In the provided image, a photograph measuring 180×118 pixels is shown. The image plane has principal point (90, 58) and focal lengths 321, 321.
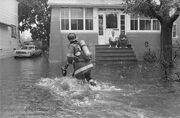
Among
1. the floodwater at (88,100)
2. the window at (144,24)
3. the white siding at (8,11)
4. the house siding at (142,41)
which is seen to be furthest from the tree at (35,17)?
the floodwater at (88,100)

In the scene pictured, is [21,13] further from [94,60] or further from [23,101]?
[23,101]

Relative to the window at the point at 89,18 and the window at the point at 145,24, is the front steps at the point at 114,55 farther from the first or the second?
the window at the point at 145,24

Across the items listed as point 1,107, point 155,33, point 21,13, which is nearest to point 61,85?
point 1,107

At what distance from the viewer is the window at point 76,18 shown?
75.1 ft

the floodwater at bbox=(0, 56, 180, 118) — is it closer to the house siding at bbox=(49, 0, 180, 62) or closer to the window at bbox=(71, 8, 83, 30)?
the house siding at bbox=(49, 0, 180, 62)

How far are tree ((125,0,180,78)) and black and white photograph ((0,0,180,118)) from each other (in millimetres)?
44

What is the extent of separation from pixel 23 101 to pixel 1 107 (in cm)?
82

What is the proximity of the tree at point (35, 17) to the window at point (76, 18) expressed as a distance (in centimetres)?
1920

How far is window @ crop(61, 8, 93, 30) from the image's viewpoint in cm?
2280

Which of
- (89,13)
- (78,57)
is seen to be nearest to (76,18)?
(89,13)

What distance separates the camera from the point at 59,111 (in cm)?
703

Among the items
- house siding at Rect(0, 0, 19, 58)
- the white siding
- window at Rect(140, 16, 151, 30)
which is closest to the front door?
window at Rect(140, 16, 151, 30)

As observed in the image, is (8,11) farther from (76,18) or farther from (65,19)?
(76,18)

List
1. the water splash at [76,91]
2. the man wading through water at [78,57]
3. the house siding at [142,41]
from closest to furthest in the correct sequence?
the water splash at [76,91] < the man wading through water at [78,57] < the house siding at [142,41]
